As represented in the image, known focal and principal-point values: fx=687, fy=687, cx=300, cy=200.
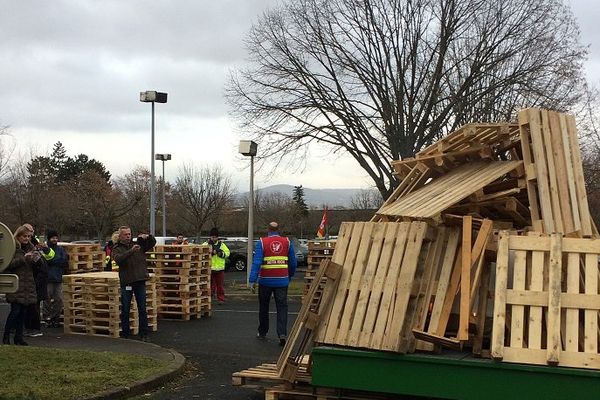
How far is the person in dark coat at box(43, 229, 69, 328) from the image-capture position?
42.0 feet

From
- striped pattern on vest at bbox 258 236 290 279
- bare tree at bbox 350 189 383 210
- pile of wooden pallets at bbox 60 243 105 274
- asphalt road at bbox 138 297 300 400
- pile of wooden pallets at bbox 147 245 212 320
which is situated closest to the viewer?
asphalt road at bbox 138 297 300 400

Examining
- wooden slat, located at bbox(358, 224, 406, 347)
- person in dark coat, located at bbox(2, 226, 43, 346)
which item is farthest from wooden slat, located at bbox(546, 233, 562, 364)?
person in dark coat, located at bbox(2, 226, 43, 346)

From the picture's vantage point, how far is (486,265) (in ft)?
23.9

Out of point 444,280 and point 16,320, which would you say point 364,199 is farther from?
point 444,280

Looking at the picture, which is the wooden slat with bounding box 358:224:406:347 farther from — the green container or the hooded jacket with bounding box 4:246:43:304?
the hooded jacket with bounding box 4:246:43:304

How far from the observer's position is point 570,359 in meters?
5.98

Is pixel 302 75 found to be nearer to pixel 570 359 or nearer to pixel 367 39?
pixel 367 39

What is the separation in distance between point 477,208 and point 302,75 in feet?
50.2

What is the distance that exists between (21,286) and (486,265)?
6678mm

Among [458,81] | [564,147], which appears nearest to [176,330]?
[564,147]

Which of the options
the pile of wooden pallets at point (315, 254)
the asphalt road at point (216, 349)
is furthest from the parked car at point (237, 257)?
the asphalt road at point (216, 349)

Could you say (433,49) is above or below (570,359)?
above

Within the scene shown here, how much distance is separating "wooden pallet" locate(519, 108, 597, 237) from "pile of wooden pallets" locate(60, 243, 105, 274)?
998 centimetres

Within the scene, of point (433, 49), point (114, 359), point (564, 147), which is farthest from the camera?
point (433, 49)
